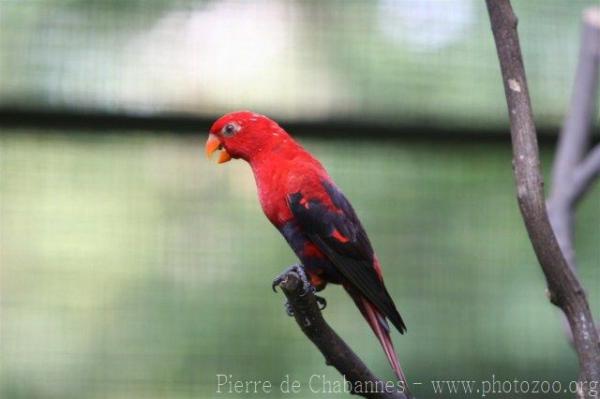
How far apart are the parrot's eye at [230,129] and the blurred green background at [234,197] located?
795 mm

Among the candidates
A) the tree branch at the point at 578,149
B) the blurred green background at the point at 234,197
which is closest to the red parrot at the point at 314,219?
the tree branch at the point at 578,149

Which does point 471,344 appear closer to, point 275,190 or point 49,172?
point 275,190

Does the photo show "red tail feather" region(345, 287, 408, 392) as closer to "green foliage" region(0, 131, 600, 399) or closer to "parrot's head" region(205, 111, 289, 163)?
"parrot's head" region(205, 111, 289, 163)

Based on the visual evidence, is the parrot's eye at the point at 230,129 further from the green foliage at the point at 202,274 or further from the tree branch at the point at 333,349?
the green foliage at the point at 202,274

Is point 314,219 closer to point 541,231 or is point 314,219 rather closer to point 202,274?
point 541,231

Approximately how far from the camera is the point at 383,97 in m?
2.77

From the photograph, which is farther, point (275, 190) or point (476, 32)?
point (476, 32)

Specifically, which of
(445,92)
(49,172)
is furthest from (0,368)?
(445,92)

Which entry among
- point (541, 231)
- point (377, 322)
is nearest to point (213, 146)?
point (377, 322)

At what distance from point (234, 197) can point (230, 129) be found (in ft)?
2.75

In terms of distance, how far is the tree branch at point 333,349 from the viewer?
1446 mm

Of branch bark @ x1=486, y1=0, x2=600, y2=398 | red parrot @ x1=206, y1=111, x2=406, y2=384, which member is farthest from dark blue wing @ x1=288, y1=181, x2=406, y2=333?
branch bark @ x1=486, y1=0, x2=600, y2=398

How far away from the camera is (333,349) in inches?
57.3

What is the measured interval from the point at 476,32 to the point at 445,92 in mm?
222
